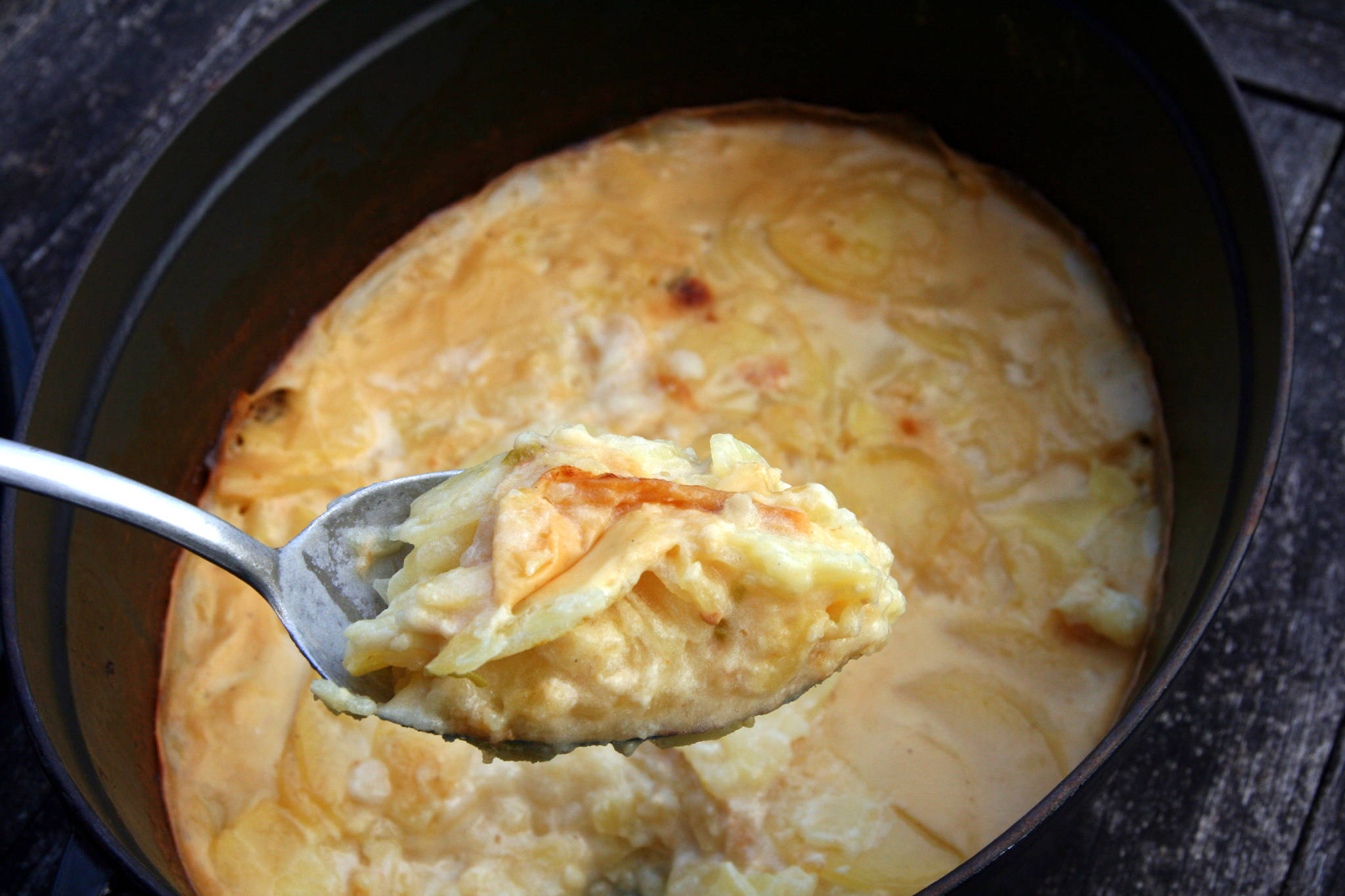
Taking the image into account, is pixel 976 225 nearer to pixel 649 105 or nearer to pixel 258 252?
pixel 649 105

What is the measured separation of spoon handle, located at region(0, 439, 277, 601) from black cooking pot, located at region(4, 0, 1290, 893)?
259mm

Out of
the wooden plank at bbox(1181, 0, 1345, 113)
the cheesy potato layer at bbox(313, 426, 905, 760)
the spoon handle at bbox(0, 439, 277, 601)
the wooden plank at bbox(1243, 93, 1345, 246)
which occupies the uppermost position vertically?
the spoon handle at bbox(0, 439, 277, 601)

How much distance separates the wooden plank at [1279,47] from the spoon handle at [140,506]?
201 centimetres

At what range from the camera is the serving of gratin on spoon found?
114 centimetres

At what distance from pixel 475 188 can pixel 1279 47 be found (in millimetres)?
1655

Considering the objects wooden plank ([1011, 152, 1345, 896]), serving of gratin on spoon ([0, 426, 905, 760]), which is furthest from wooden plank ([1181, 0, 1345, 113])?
serving of gratin on spoon ([0, 426, 905, 760])

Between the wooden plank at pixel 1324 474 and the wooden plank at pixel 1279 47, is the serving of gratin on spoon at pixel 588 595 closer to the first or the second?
the wooden plank at pixel 1324 474

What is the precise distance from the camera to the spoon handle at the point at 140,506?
46.1 inches

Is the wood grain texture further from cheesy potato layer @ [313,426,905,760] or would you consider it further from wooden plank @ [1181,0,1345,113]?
cheesy potato layer @ [313,426,905,760]

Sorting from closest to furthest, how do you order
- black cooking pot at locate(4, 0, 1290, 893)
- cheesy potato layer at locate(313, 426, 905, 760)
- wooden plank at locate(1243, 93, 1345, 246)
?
1. cheesy potato layer at locate(313, 426, 905, 760)
2. black cooking pot at locate(4, 0, 1290, 893)
3. wooden plank at locate(1243, 93, 1345, 246)

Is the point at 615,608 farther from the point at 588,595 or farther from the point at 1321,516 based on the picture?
the point at 1321,516

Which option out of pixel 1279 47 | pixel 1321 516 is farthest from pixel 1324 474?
pixel 1279 47

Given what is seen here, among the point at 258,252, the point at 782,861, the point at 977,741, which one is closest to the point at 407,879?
the point at 782,861

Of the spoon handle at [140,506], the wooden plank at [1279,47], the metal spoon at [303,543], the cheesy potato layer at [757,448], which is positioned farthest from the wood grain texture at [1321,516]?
the spoon handle at [140,506]
